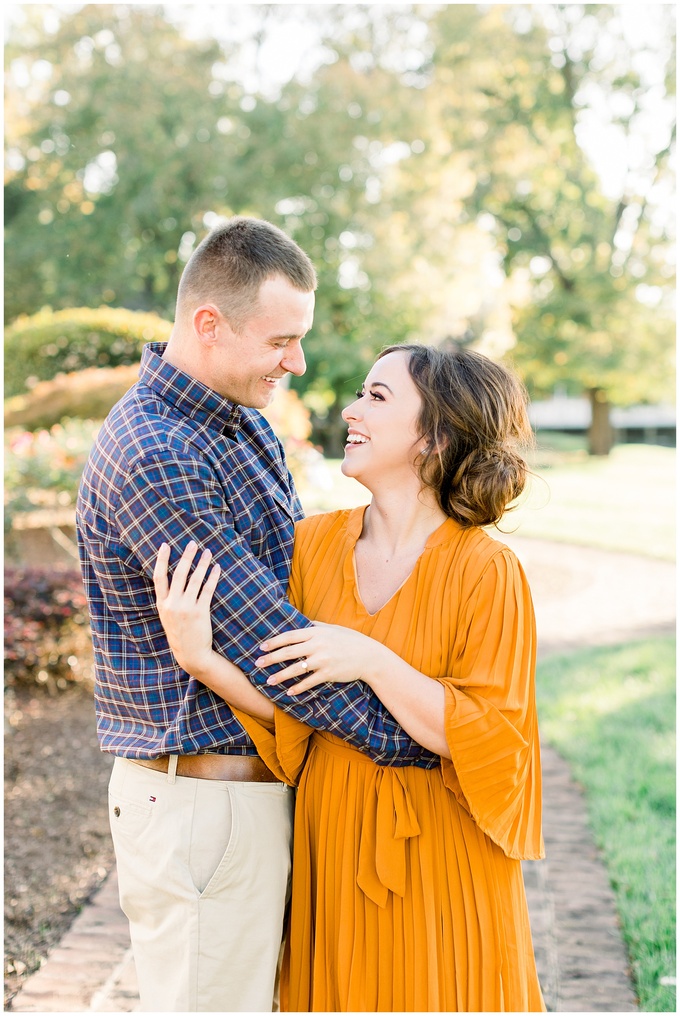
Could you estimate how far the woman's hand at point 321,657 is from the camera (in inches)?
80.2

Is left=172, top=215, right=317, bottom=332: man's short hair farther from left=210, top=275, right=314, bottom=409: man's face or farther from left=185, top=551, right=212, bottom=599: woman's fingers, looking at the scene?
left=185, top=551, right=212, bottom=599: woman's fingers

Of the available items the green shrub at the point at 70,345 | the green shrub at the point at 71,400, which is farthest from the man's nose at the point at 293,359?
the green shrub at the point at 70,345

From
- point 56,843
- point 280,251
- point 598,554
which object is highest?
point 280,251

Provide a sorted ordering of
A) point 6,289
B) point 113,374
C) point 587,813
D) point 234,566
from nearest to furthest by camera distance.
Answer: point 234,566 < point 587,813 < point 113,374 < point 6,289

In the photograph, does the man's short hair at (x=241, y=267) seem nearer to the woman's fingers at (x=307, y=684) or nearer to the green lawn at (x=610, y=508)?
the woman's fingers at (x=307, y=684)

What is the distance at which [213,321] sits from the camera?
2.28 meters

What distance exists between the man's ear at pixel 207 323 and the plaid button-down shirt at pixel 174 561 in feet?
0.39

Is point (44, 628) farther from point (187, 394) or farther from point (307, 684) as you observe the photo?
point (307, 684)

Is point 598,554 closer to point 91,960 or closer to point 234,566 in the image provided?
point 91,960

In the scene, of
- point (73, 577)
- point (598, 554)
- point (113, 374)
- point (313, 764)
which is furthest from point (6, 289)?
point (313, 764)

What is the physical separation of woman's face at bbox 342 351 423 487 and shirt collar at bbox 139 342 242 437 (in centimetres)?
32

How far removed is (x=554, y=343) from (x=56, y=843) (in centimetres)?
2515

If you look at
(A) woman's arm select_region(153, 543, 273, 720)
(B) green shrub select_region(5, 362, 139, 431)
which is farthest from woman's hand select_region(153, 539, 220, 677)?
(B) green shrub select_region(5, 362, 139, 431)

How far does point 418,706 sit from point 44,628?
16.4 ft
